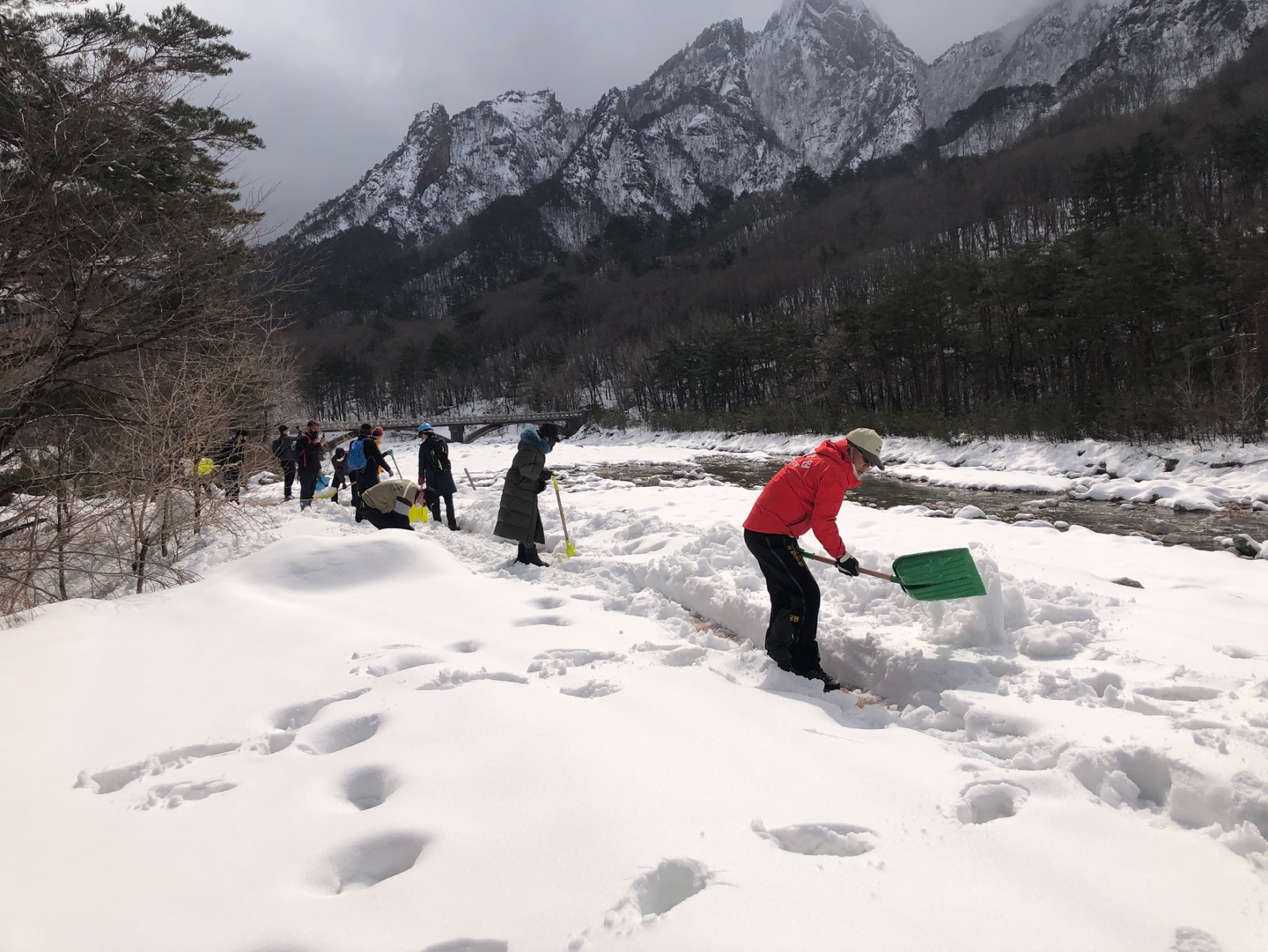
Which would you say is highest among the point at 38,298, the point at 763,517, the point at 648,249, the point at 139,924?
the point at 648,249

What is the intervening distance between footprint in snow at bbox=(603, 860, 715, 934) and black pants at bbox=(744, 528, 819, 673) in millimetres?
2285

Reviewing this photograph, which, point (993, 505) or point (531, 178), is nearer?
point (993, 505)

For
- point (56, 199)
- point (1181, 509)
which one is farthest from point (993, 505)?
point (56, 199)

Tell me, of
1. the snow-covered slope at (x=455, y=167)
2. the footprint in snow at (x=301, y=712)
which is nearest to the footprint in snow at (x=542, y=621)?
the footprint in snow at (x=301, y=712)

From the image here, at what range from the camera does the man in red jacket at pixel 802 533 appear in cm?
415

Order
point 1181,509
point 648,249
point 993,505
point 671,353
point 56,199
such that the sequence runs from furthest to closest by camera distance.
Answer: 1. point 648,249
2. point 671,353
3. point 993,505
4. point 1181,509
5. point 56,199

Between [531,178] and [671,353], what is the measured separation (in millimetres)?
132411

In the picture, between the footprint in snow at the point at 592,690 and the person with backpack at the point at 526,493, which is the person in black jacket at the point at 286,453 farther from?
the footprint in snow at the point at 592,690

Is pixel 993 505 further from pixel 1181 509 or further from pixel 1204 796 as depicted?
pixel 1204 796

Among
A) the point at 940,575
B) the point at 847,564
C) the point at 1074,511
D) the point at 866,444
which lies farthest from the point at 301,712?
the point at 1074,511

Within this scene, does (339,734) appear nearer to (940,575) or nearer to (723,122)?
(940,575)

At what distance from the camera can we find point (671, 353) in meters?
50.5

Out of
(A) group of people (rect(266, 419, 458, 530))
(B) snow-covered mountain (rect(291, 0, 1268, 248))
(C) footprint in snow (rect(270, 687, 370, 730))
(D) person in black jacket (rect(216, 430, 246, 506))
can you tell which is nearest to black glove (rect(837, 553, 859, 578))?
(C) footprint in snow (rect(270, 687, 370, 730))

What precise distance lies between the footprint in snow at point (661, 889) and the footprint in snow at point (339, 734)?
1.71m
